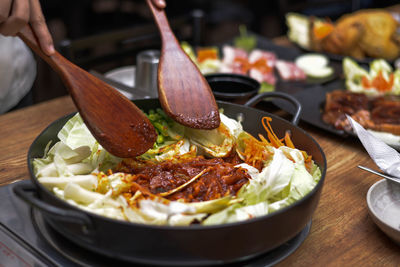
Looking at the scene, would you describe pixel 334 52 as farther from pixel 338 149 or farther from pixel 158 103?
pixel 158 103

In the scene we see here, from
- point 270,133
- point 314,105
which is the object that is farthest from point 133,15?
point 270,133

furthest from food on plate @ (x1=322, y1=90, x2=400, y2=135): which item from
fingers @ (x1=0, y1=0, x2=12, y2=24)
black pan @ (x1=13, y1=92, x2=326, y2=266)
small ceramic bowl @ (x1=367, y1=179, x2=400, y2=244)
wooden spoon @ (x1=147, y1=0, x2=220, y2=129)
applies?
fingers @ (x1=0, y1=0, x2=12, y2=24)

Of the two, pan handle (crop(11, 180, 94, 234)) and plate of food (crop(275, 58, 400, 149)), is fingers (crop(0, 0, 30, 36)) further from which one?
plate of food (crop(275, 58, 400, 149))

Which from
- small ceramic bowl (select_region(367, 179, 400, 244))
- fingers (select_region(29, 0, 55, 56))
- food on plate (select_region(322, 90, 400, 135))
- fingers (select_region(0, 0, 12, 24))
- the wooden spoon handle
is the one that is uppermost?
fingers (select_region(0, 0, 12, 24))

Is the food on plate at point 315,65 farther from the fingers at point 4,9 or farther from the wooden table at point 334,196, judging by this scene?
the fingers at point 4,9

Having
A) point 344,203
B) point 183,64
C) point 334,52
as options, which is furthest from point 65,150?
point 334,52

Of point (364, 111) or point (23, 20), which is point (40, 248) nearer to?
point (23, 20)

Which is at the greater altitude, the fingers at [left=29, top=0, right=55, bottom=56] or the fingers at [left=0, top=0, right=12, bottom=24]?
the fingers at [left=0, top=0, right=12, bottom=24]
